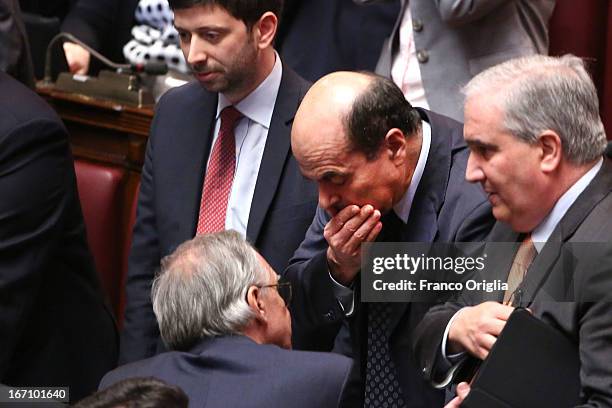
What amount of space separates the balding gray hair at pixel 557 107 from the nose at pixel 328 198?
0.50 metres

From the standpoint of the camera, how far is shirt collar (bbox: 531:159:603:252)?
2.23 m

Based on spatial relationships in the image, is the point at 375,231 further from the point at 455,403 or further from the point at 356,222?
the point at 455,403

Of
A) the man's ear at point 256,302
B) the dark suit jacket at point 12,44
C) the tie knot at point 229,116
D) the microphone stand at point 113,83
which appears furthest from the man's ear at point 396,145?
the microphone stand at point 113,83

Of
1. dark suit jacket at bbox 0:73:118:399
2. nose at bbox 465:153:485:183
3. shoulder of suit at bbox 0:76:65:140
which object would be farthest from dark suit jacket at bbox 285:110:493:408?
shoulder of suit at bbox 0:76:65:140

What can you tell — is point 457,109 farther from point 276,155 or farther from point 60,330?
point 60,330

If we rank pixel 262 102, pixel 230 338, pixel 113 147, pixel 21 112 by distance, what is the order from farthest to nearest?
pixel 113 147, pixel 262 102, pixel 21 112, pixel 230 338

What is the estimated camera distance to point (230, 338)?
7.98 ft

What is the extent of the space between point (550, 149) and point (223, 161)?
1112 millimetres

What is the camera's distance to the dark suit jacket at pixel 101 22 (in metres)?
4.49

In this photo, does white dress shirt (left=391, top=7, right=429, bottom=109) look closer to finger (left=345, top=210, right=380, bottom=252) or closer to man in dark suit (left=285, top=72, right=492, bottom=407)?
man in dark suit (left=285, top=72, right=492, bottom=407)

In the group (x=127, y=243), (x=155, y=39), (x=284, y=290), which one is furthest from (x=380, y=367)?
(x=155, y=39)

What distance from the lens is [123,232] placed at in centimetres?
382

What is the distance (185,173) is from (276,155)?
0.25 meters

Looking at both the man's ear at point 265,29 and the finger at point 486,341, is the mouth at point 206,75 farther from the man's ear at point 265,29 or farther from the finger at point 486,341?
the finger at point 486,341
